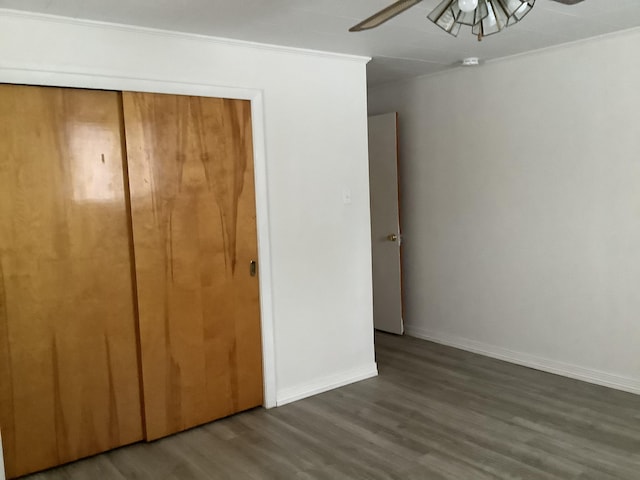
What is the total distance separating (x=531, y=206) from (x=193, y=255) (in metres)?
2.50

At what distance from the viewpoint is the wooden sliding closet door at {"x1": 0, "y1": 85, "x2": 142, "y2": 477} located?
272 centimetres

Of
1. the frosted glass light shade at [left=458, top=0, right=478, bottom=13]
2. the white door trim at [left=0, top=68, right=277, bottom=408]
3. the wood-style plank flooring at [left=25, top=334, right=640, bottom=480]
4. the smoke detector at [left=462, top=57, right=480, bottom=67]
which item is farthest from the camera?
the smoke detector at [left=462, top=57, right=480, bottom=67]

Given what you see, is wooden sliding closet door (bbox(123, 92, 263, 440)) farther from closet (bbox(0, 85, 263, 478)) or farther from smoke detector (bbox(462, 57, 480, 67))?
smoke detector (bbox(462, 57, 480, 67))

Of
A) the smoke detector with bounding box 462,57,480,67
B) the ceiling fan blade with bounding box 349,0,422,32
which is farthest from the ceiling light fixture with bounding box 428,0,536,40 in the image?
the smoke detector with bounding box 462,57,480,67

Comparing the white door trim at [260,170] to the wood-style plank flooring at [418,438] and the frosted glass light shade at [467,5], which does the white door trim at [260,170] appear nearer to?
the wood-style plank flooring at [418,438]

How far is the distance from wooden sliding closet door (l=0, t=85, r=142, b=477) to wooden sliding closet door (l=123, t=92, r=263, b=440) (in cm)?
11

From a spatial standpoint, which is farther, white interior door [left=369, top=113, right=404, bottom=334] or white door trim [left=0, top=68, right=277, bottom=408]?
white interior door [left=369, top=113, right=404, bottom=334]

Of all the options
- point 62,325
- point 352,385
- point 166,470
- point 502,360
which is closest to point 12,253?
point 62,325

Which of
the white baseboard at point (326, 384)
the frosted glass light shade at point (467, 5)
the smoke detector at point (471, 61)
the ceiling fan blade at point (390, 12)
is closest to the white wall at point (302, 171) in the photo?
the white baseboard at point (326, 384)

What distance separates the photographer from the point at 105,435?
302 cm

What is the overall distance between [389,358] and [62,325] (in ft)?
8.34

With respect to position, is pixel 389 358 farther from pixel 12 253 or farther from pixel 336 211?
pixel 12 253

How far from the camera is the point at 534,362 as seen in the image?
13.5ft

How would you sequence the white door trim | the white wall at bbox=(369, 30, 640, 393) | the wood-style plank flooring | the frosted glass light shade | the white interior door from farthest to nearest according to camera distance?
the white interior door < the white wall at bbox=(369, 30, 640, 393) < the white door trim < the wood-style plank flooring < the frosted glass light shade
